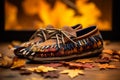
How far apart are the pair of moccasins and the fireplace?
2.16 ft

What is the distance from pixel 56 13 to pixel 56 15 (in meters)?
0.02

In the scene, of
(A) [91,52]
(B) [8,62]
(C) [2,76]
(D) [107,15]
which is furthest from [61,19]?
(C) [2,76]

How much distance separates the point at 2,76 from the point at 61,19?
1.14 metres

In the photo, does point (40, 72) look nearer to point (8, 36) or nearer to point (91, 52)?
point (91, 52)

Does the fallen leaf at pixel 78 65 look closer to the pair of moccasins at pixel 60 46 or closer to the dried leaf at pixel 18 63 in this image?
the pair of moccasins at pixel 60 46

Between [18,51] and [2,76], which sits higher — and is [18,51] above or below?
above

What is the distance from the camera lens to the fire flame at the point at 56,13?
2.51m

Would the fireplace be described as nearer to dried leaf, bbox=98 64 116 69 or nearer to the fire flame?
the fire flame

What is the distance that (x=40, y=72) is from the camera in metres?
1.55

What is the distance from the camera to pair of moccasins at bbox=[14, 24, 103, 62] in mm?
1719

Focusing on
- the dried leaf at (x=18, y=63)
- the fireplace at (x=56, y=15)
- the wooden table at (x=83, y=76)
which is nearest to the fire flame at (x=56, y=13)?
the fireplace at (x=56, y=15)

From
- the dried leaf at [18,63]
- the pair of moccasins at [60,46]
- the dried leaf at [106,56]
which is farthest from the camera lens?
the dried leaf at [106,56]

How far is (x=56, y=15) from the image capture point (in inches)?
99.8

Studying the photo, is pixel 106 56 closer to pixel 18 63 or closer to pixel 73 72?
pixel 73 72
